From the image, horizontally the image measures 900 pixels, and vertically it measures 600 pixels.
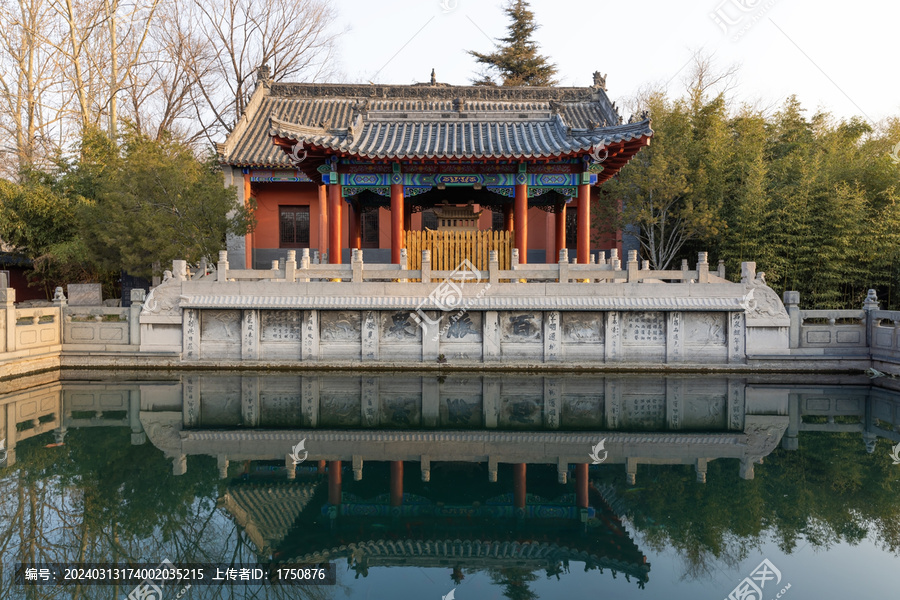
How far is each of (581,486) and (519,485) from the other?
0.62 meters

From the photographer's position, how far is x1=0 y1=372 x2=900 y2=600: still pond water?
4797mm

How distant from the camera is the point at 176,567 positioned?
15.1 ft

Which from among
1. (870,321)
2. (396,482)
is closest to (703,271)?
(870,321)

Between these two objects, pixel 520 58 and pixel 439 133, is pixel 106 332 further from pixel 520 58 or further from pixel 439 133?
pixel 520 58

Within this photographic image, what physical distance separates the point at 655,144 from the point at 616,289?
7022 mm

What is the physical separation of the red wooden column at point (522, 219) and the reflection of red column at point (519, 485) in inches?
260

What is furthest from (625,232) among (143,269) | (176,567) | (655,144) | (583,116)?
(176,567)

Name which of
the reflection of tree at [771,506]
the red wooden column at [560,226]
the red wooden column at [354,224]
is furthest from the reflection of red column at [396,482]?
the red wooden column at [560,226]

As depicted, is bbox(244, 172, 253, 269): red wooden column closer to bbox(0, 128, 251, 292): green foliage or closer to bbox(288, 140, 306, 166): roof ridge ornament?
bbox(0, 128, 251, 292): green foliage

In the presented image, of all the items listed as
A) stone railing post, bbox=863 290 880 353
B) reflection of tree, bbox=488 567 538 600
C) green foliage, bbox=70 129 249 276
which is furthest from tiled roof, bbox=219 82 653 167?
reflection of tree, bbox=488 567 538 600

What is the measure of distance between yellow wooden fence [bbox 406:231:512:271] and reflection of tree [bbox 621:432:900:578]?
22.7 ft

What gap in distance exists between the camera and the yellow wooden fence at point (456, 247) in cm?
1280

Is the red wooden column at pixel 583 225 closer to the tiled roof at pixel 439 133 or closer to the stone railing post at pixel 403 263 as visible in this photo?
the tiled roof at pixel 439 133

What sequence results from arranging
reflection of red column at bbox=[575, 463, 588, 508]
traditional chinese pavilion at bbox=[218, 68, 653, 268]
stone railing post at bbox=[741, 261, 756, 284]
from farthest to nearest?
traditional chinese pavilion at bbox=[218, 68, 653, 268], stone railing post at bbox=[741, 261, 756, 284], reflection of red column at bbox=[575, 463, 588, 508]
